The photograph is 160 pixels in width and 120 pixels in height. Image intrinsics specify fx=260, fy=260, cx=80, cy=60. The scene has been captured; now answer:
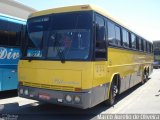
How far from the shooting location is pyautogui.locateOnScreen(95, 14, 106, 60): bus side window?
732cm

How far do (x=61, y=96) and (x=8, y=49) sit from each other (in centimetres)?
436

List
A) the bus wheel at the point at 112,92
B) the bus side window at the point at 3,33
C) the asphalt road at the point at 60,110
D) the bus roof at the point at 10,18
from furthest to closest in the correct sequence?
the bus roof at the point at 10,18 → the bus side window at the point at 3,33 → the bus wheel at the point at 112,92 → the asphalt road at the point at 60,110

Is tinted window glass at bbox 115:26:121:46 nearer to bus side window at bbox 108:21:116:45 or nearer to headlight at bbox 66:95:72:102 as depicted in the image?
bus side window at bbox 108:21:116:45

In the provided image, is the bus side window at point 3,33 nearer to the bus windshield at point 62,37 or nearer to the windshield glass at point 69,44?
the bus windshield at point 62,37

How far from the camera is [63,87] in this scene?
23.2 feet

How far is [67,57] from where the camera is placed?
23.4 ft

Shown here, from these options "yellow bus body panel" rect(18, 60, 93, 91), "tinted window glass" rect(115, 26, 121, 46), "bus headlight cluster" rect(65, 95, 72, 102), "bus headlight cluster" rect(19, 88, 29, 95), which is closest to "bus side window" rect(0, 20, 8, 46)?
"yellow bus body panel" rect(18, 60, 93, 91)

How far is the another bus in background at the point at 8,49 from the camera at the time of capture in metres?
10.2

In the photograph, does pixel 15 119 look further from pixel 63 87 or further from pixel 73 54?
pixel 73 54

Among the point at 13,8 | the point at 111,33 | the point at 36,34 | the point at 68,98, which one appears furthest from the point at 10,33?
the point at 13,8

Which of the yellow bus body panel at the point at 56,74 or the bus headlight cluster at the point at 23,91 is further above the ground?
the yellow bus body panel at the point at 56,74

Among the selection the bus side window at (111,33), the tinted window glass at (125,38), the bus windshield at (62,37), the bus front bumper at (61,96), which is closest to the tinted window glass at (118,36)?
the bus side window at (111,33)

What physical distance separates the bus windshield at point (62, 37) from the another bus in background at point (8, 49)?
272 cm

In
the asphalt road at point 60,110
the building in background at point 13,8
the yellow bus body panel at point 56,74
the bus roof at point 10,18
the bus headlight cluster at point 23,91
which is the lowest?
the asphalt road at point 60,110
